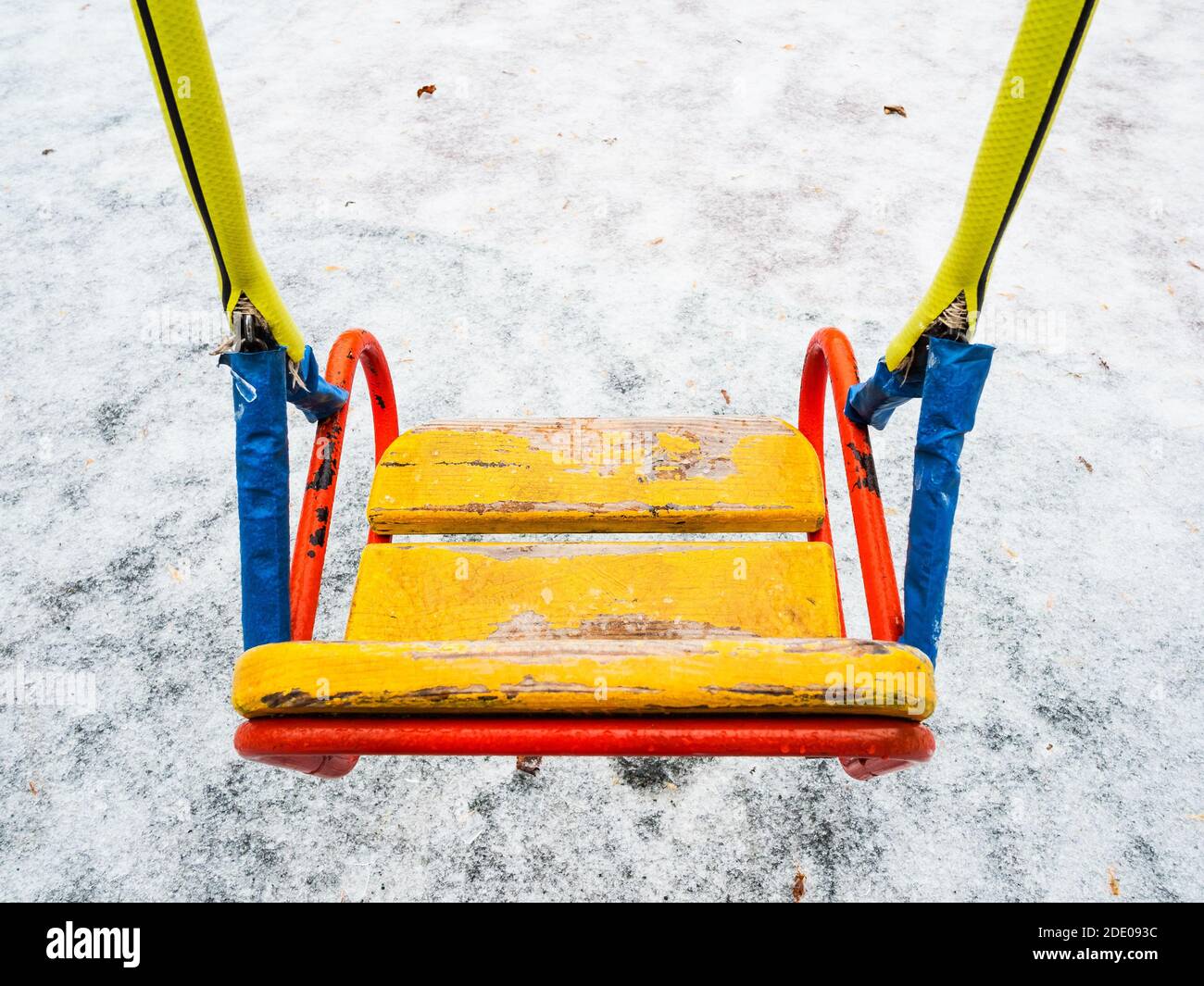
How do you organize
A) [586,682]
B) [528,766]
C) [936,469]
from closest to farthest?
[586,682], [936,469], [528,766]

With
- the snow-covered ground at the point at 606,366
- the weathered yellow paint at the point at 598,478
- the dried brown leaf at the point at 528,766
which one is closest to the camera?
the weathered yellow paint at the point at 598,478

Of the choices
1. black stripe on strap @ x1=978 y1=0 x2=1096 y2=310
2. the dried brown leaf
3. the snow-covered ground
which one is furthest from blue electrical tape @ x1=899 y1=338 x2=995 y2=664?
the dried brown leaf

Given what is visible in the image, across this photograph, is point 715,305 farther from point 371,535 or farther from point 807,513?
point 371,535

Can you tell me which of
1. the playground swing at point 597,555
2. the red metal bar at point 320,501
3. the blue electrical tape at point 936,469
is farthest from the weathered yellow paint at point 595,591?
the blue electrical tape at point 936,469

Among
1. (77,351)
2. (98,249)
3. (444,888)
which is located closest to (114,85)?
(98,249)

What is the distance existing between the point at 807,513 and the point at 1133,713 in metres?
1.33

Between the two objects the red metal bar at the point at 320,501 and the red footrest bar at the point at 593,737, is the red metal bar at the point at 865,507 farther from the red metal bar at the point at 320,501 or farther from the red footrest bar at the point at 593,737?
the red metal bar at the point at 320,501

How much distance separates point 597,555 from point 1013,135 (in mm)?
1164

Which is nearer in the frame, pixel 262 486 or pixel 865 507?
pixel 262 486

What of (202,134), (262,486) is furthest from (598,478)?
(202,134)

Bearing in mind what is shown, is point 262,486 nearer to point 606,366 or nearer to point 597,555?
point 597,555

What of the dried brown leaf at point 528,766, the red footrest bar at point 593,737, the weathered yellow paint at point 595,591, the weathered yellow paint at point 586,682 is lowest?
the dried brown leaf at point 528,766

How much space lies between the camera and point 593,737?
99cm

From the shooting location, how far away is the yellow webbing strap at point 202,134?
0.94 meters
